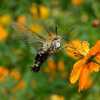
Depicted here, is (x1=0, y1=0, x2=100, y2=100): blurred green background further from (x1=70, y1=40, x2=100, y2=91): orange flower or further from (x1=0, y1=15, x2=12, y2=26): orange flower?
(x1=70, y1=40, x2=100, y2=91): orange flower

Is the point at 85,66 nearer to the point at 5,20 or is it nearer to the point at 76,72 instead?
the point at 76,72

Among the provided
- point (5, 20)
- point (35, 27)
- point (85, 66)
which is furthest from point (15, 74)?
point (85, 66)

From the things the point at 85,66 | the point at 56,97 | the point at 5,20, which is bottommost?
the point at 56,97

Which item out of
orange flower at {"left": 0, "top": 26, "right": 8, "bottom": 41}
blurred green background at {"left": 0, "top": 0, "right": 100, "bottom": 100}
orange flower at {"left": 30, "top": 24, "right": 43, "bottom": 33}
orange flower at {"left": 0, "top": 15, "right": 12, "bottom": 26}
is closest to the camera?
blurred green background at {"left": 0, "top": 0, "right": 100, "bottom": 100}

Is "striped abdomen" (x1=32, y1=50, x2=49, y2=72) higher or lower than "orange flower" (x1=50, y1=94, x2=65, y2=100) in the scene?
higher

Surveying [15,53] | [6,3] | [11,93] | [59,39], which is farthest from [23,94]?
[59,39]

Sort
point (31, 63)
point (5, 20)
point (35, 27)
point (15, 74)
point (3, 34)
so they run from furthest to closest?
point (5, 20)
point (3, 34)
point (35, 27)
point (15, 74)
point (31, 63)

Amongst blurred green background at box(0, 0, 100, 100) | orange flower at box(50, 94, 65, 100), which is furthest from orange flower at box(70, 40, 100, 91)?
orange flower at box(50, 94, 65, 100)

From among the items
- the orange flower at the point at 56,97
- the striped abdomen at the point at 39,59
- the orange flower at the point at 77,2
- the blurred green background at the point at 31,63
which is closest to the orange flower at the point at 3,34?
the blurred green background at the point at 31,63
